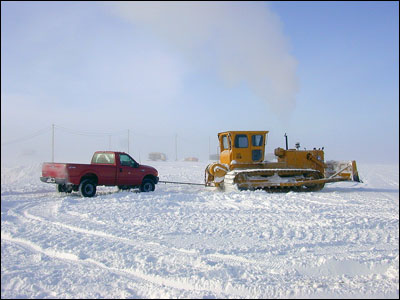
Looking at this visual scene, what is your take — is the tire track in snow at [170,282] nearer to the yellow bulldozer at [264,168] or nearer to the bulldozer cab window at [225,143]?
the yellow bulldozer at [264,168]

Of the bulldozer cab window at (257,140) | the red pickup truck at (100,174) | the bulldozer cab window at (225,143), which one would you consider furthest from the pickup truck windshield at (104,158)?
the bulldozer cab window at (257,140)

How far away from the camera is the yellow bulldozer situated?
→ 16.0 meters

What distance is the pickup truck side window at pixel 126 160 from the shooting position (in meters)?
16.1

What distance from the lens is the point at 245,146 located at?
1670 cm

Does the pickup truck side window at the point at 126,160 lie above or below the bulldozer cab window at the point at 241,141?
below

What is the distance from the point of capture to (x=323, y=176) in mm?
16906

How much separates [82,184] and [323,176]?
10535 millimetres

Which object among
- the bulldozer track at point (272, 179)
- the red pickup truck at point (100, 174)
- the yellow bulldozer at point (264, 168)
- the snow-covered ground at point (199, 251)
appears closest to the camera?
the snow-covered ground at point (199, 251)

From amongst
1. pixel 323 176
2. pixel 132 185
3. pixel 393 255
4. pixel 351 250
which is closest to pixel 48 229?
pixel 351 250

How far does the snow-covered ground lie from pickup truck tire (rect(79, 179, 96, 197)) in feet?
10.8

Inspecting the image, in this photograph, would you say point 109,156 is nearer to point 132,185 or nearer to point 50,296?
point 132,185

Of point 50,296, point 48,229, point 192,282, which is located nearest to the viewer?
point 50,296

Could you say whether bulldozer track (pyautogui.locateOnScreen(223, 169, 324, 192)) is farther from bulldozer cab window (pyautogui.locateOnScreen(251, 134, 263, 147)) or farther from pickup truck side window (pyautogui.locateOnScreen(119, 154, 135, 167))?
pickup truck side window (pyautogui.locateOnScreen(119, 154, 135, 167))

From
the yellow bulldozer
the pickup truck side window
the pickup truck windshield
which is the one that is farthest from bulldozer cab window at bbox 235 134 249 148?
the pickup truck windshield
